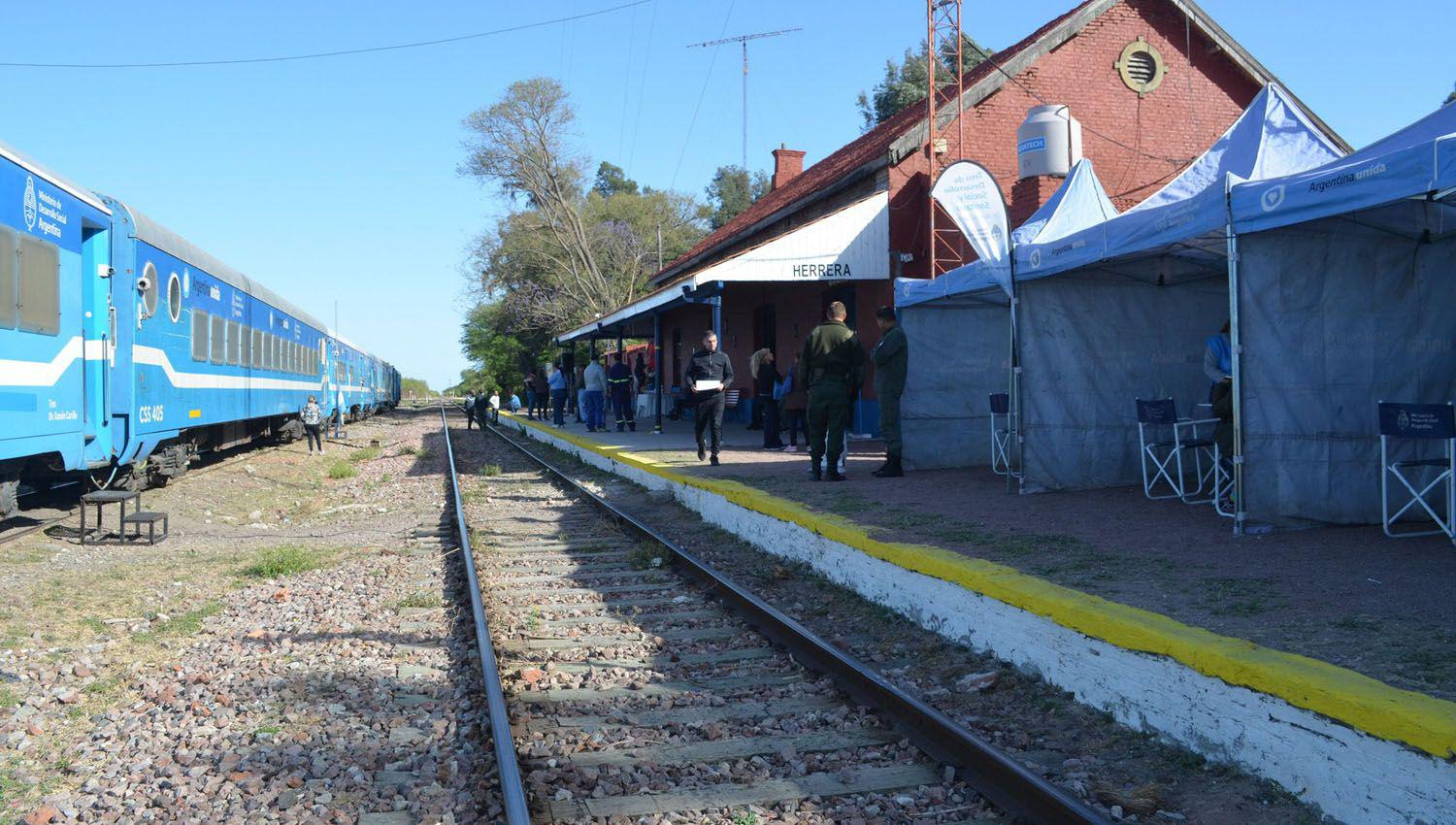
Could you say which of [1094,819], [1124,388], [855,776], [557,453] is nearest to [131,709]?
[855,776]

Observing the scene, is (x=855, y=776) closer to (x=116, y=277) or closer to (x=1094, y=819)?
(x=1094, y=819)

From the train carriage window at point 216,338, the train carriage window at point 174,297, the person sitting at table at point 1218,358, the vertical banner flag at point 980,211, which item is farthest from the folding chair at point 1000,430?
the train carriage window at point 216,338

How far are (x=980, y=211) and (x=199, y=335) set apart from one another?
1040 centimetres

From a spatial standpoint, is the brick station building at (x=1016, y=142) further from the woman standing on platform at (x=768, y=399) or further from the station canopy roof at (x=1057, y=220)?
the station canopy roof at (x=1057, y=220)

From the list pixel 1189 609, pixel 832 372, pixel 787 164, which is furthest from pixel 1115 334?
pixel 787 164

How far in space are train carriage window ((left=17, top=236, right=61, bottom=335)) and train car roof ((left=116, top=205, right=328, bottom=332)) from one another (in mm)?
2201

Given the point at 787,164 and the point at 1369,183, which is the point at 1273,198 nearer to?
the point at 1369,183

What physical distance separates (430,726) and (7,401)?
555cm

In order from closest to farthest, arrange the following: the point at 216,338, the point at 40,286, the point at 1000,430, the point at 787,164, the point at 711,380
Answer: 1. the point at 40,286
2. the point at 1000,430
3. the point at 711,380
4. the point at 216,338
5. the point at 787,164

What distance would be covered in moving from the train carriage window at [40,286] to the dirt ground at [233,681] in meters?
1.93

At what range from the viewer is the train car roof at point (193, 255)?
36.8 feet

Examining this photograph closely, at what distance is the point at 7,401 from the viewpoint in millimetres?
7824

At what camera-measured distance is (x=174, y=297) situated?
12.4 meters

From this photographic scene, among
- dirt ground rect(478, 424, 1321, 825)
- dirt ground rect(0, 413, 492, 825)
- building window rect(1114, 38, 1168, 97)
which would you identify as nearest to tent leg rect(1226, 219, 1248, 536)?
dirt ground rect(478, 424, 1321, 825)
